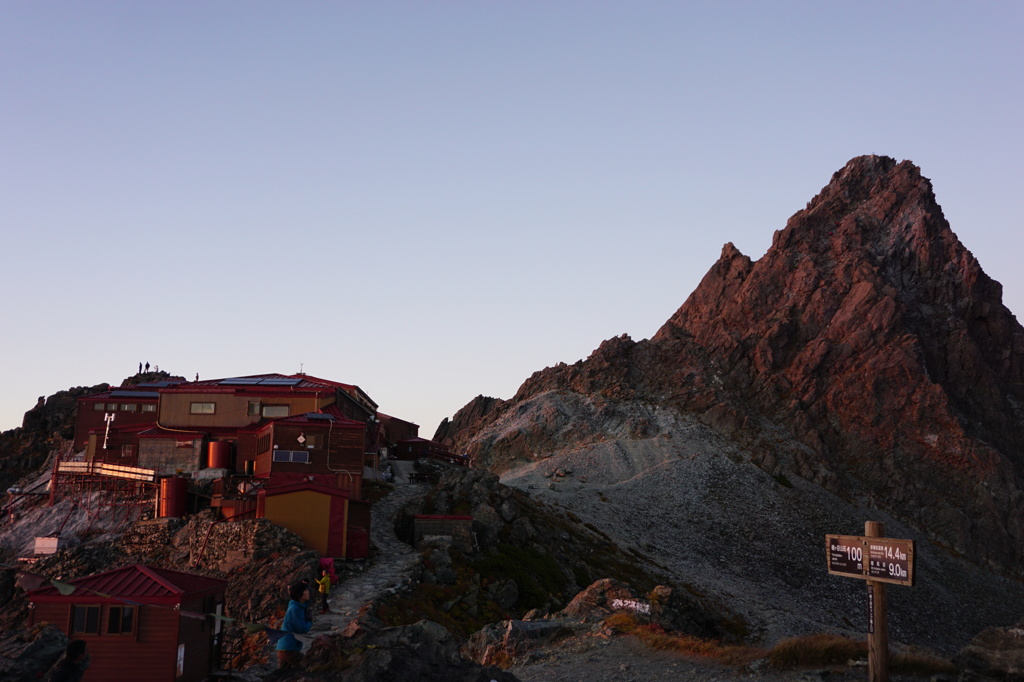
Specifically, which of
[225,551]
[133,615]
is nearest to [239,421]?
[225,551]

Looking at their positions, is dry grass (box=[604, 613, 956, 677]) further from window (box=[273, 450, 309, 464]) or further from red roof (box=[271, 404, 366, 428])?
window (box=[273, 450, 309, 464])

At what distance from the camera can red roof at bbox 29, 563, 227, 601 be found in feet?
75.5

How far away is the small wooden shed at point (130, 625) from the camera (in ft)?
74.8

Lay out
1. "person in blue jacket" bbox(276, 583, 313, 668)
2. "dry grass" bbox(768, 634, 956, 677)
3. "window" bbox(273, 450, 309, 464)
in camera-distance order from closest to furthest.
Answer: "person in blue jacket" bbox(276, 583, 313, 668) < "dry grass" bbox(768, 634, 956, 677) < "window" bbox(273, 450, 309, 464)

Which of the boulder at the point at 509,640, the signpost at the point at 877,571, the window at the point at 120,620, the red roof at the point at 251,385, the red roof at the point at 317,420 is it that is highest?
the red roof at the point at 251,385

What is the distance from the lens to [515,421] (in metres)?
134

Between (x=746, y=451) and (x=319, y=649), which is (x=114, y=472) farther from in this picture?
(x=746, y=451)

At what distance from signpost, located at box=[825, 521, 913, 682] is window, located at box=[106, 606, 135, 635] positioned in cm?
1875

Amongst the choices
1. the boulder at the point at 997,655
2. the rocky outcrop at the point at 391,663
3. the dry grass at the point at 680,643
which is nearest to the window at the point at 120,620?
the rocky outcrop at the point at 391,663

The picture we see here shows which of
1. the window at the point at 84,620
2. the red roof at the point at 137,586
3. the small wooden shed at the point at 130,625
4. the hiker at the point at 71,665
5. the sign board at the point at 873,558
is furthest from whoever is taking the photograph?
the window at the point at 84,620

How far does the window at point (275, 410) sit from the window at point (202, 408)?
12.8ft

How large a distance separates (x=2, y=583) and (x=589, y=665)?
105 feet

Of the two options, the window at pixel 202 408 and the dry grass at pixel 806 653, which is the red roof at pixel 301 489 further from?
the dry grass at pixel 806 653

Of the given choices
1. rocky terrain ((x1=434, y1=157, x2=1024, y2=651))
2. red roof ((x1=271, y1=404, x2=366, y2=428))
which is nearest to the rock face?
rocky terrain ((x1=434, y1=157, x2=1024, y2=651))
